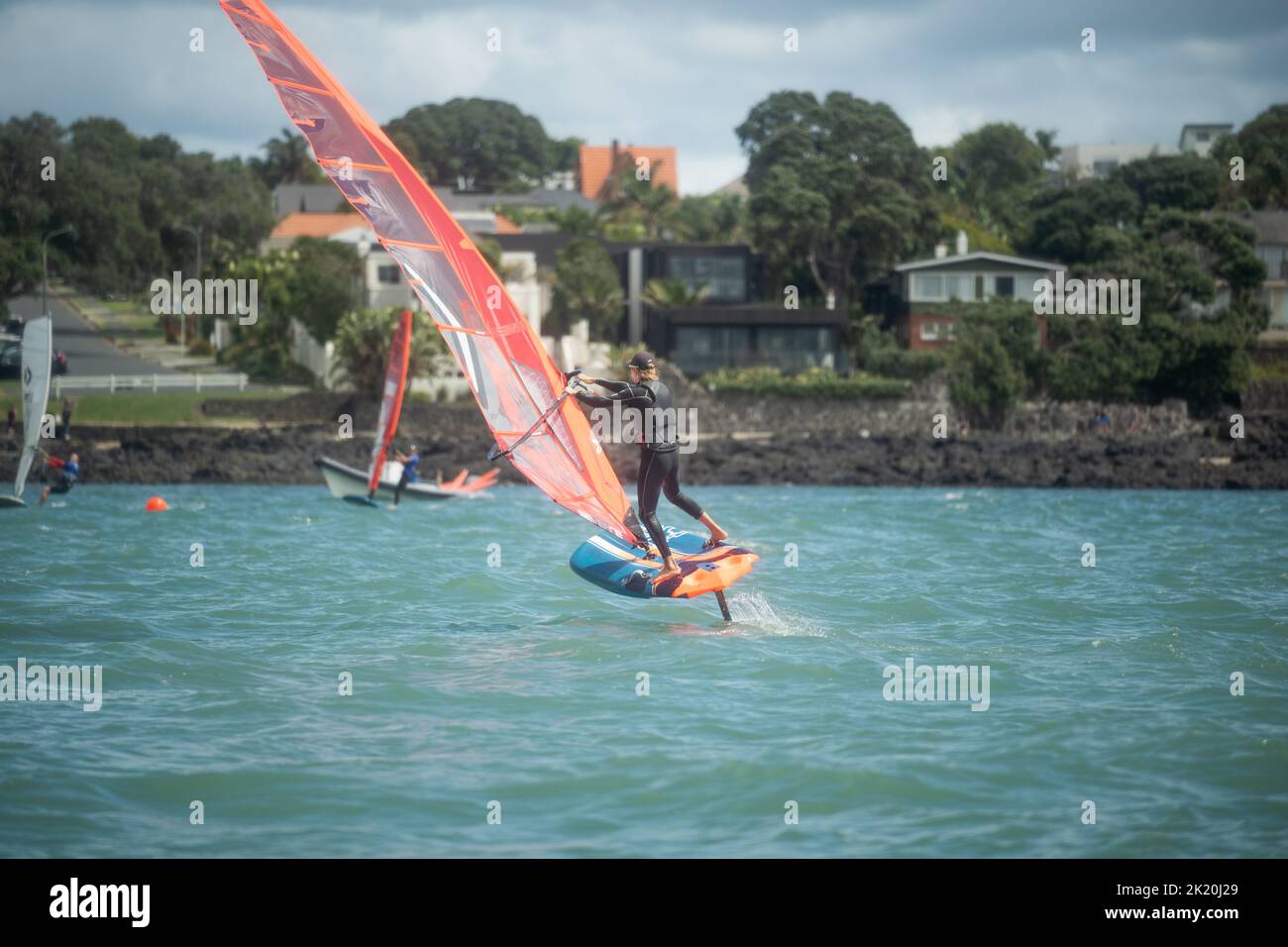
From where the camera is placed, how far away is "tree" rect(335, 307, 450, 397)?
4450cm

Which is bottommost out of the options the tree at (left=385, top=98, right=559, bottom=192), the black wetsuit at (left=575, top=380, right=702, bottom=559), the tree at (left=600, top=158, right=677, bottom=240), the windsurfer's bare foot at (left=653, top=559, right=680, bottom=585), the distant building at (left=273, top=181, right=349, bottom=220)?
the windsurfer's bare foot at (left=653, top=559, right=680, bottom=585)

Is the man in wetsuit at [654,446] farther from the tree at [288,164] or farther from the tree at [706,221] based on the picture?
the tree at [288,164]

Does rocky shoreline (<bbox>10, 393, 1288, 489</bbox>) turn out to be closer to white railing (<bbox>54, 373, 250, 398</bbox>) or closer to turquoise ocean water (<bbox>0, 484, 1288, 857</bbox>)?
white railing (<bbox>54, 373, 250, 398</bbox>)

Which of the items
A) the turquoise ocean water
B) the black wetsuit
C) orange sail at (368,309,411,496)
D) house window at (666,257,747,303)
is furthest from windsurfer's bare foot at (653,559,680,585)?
house window at (666,257,747,303)

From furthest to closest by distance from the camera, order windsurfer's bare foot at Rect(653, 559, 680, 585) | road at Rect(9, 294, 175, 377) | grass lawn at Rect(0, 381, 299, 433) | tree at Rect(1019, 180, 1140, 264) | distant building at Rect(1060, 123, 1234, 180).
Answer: distant building at Rect(1060, 123, 1234, 180), tree at Rect(1019, 180, 1140, 264), road at Rect(9, 294, 175, 377), grass lawn at Rect(0, 381, 299, 433), windsurfer's bare foot at Rect(653, 559, 680, 585)

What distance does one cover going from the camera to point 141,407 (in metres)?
43.2

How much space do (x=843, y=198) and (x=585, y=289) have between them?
11.5 m

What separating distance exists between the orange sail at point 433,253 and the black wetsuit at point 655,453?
72cm

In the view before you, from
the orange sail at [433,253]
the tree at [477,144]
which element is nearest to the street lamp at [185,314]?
the tree at [477,144]

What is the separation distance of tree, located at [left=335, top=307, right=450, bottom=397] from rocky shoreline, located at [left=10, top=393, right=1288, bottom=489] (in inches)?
47.0

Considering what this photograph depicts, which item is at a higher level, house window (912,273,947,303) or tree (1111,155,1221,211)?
tree (1111,155,1221,211)

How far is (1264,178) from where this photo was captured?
66812mm

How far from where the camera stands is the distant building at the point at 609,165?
103 meters

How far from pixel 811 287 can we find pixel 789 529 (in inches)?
1274
